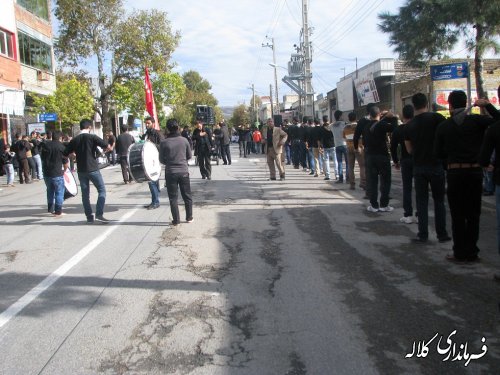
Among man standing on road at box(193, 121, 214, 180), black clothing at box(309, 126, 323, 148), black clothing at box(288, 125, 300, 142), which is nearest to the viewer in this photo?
black clothing at box(309, 126, 323, 148)

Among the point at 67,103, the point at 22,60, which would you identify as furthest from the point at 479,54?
the point at 67,103

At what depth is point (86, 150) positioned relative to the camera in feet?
32.2

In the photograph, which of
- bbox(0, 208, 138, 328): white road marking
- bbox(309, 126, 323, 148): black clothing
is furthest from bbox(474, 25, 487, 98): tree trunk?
bbox(0, 208, 138, 328): white road marking

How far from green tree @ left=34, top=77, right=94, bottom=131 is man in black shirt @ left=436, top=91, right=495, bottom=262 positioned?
30302mm

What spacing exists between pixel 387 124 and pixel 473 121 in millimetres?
3619

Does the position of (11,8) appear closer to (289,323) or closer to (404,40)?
(404,40)

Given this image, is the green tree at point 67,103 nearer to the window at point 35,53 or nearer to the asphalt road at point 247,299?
the window at point 35,53

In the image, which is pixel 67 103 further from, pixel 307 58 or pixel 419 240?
pixel 419 240

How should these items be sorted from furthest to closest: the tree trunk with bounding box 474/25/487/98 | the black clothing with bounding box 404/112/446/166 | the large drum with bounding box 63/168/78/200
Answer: the tree trunk with bounding box 474/25/487/98, the large drum with bounding box 63/168/78/200, the black clothing with bounding box 404/112/446/166

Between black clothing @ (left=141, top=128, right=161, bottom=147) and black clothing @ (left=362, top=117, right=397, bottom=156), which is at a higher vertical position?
black clothing @ (left=141, top=128, right=161, bottom=147)

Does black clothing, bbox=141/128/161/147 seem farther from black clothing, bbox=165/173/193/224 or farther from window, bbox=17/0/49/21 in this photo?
window, bbox=17/0/49/21

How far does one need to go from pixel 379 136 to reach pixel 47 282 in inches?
243

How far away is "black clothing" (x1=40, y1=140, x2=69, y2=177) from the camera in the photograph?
10.6 metres

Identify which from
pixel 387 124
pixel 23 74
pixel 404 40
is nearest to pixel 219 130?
pixel 404 40
